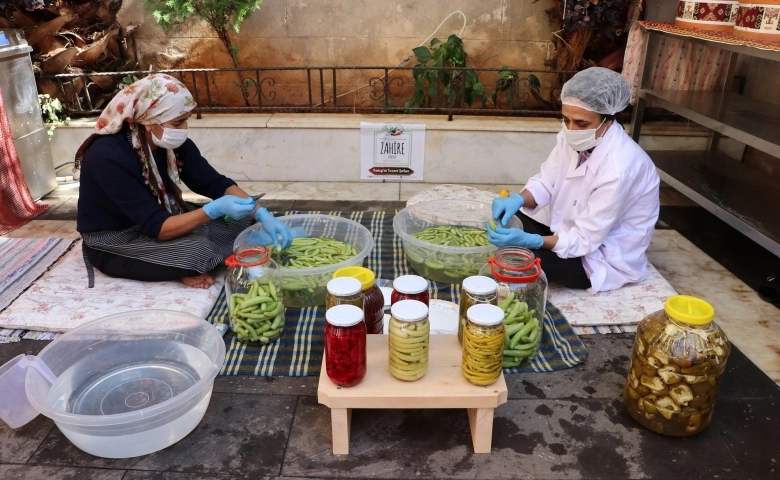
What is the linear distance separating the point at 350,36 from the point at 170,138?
9.08 feet

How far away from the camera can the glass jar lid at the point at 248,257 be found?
2.50 meters

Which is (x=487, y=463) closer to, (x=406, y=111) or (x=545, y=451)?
(x=545, y=451)

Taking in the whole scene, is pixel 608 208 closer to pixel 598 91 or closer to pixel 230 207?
pixel 598 91

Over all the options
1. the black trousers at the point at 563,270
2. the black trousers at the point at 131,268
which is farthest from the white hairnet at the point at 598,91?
the black trousers at the point at 131,268

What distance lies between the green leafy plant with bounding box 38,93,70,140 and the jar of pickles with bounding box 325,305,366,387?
3.69 meters

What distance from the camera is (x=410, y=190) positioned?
4668 millimetres

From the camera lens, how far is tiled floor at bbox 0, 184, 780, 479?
203 centimetres

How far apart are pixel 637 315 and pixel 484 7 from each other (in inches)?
128

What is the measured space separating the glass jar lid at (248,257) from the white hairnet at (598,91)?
154cm

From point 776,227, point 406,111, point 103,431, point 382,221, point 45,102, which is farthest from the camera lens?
point 406,111

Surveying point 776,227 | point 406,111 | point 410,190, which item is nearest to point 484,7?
point 406,111

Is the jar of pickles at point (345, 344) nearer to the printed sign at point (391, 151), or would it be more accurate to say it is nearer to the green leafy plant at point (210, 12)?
the printed sign at point (391, 151)

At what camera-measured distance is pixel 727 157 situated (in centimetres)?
456

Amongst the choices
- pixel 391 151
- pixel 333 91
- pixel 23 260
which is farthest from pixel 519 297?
pixel 333 91
